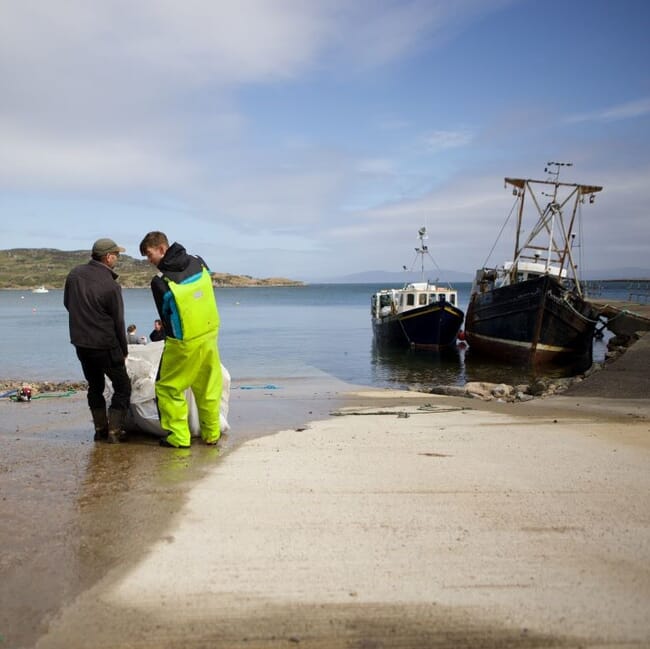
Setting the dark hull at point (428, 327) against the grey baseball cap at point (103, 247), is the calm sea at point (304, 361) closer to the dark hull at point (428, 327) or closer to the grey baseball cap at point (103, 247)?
the dark hull at point (428, 327)

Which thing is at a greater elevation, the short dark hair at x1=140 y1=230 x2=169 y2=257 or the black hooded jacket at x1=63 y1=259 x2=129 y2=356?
the short dark hair at x1=140 y1=230 x2=169 y2=257

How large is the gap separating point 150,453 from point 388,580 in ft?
10.1

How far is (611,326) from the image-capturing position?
28.4 m

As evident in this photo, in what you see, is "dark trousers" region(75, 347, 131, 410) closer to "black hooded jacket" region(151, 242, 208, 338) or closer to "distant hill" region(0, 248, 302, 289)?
"black hooded jacket" region(151, 242, 208, 338)

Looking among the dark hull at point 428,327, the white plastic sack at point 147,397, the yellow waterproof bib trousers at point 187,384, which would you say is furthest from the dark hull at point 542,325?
the yellow waterproof bib trousers at point 187,384

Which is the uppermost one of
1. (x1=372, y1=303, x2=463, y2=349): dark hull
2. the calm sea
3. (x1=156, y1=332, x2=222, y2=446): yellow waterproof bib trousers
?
(x1=156, y1=332, x2=222, y2=446): yellow waterproof bib trousers

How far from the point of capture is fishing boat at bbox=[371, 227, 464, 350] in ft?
101

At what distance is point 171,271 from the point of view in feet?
17.2

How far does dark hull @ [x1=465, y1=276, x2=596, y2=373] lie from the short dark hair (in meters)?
20.9

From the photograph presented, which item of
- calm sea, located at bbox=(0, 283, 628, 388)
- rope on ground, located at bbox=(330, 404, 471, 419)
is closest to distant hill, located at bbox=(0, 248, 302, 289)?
calm sea, located at bbox=(0, 283, 628, 388)

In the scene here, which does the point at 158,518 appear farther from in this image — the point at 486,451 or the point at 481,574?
the point at 486,451

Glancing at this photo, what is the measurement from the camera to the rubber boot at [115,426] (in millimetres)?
5852

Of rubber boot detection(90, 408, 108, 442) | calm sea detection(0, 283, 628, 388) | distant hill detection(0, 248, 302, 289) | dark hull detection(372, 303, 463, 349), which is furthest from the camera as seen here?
distant hill detection(0, 248, 302, 289)

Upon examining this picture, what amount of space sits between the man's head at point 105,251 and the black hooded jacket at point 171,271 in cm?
72
